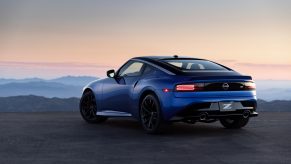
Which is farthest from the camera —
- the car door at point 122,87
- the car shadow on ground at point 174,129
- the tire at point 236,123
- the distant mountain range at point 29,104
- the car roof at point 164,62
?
the distant mountain range at point 29,104

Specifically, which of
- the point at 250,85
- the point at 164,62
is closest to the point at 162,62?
the point at 164,62

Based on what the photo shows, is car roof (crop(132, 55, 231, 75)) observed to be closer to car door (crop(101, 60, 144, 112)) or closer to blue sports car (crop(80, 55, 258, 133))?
blue sports car (crop(80, 55, 258, 133))

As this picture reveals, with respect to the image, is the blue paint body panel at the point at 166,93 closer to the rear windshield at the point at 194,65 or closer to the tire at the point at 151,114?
the tire at the point at 151,114

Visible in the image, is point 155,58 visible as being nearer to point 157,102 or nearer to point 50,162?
point 157,102

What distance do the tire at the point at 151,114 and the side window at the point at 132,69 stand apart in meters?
0.88

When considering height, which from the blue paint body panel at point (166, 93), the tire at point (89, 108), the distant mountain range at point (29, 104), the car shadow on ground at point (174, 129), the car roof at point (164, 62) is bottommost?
the distant mountain range at point (29, 104)

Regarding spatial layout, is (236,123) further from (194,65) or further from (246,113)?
(194,65)

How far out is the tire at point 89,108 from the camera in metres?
13.5

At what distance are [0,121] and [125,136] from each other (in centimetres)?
480

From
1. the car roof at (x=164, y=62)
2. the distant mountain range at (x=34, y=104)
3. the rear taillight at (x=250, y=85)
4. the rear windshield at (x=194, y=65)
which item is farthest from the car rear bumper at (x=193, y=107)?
the distant mountain range at (x=34, y=104)

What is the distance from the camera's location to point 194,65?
1148 centimetres

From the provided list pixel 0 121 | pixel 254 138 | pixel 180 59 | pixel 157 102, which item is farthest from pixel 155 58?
pixel 0 121

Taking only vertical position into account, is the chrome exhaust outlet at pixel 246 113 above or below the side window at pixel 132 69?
below

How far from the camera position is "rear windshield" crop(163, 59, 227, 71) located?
11.3 meters
